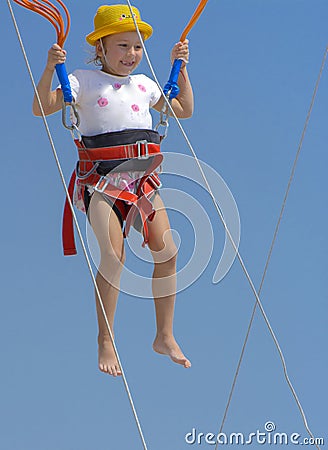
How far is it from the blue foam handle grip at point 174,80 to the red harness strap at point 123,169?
1.18 ft

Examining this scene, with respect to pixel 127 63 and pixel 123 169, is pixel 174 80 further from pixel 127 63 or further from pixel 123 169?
pixel 123 169

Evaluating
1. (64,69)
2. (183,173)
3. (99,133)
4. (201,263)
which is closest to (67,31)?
(64,69)

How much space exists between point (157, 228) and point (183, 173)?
1.82 feet

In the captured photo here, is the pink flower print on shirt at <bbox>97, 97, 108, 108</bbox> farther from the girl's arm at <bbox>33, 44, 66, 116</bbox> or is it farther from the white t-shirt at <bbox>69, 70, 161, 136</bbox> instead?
the girl's arm at <bbox>33, 44, 66, 116</bbox>

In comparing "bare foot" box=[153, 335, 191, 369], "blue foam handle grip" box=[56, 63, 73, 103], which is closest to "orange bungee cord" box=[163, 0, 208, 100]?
"blue foam handle grip" box=[56, 63, 73, 103]

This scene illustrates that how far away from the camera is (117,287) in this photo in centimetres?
629

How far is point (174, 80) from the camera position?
20.9ft

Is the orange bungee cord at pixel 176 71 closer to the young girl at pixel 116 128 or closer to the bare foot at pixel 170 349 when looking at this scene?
the young girl at pixel 116 128

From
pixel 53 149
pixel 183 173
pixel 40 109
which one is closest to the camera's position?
pixel 53 149

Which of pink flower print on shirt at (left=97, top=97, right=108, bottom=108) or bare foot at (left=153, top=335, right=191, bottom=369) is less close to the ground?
pink flower print on shirt at (left=97, top=97, right=108, bottom=108)

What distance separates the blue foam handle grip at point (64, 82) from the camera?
19.6 feet

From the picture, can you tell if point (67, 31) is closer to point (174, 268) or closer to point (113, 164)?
point (113, 164)

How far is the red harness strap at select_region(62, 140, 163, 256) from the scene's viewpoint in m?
6.30

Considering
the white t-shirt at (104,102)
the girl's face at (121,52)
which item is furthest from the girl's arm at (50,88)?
the girl's face at (121,52)
